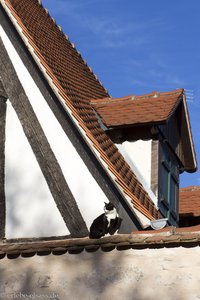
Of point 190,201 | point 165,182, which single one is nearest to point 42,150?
point 165,182

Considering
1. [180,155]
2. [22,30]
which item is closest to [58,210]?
[22,30]

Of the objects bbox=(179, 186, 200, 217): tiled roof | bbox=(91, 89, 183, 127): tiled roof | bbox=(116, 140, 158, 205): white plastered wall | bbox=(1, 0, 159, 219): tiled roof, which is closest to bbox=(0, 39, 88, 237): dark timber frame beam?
bbox=(1, 0, 159, 219): tiled roof

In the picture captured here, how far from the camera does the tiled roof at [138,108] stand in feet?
41.3

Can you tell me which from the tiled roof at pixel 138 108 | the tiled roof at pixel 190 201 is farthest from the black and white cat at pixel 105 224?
the tiled roof at pixel 190 201

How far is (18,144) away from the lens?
10242 mm

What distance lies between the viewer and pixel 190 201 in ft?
52.1

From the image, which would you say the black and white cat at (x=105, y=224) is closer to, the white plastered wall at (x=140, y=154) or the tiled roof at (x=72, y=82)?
the tiled roof at (x=72, y=82)

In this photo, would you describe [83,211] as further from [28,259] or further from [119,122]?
[119,122]

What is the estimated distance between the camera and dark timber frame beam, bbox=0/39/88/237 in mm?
9680

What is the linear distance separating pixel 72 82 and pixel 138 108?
1.18 m

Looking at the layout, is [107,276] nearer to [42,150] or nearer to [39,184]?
[39,184]

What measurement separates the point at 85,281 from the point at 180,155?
6635 millimetres

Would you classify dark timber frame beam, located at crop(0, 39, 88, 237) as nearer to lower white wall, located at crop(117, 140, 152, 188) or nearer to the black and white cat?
the black and white cat

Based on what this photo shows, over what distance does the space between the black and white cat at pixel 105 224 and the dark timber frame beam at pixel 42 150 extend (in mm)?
659
